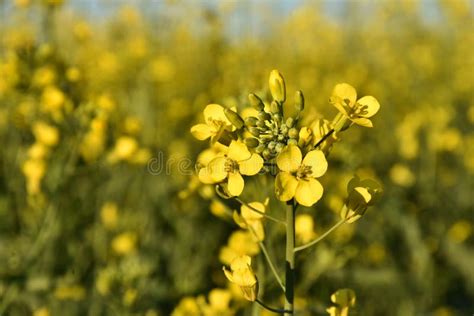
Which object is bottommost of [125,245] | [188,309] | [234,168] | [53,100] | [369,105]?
[125,245]

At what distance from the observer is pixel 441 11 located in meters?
8.38

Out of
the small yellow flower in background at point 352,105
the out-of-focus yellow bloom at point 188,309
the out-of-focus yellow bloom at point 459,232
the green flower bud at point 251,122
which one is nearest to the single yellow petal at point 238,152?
the green flower bud at point 251,122

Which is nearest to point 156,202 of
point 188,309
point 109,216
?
point 109,216

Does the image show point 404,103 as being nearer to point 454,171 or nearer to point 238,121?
point 454,171

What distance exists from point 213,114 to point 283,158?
0.81 ft

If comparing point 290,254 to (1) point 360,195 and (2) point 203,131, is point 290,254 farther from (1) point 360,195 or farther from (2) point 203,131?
(2) point 203,131

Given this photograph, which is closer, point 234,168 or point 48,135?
point 234,168

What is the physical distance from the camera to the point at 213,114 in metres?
1.29

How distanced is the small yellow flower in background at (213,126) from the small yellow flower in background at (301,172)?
0.16 metres

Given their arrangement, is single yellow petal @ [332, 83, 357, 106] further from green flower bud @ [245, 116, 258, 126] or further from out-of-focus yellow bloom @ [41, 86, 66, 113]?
out-of-focus yellow bloom @ [41, 86, 66, 113]

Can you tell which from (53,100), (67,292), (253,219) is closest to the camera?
(253,219)

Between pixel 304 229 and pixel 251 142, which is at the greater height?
pixel 251 142

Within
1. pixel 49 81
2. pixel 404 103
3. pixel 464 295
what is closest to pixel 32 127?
pixel 49 81

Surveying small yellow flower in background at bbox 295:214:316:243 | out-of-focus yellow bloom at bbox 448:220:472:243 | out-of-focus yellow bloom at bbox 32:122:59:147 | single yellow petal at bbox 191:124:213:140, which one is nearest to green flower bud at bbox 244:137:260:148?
single yellow petal at bbox 191:124:213:140
